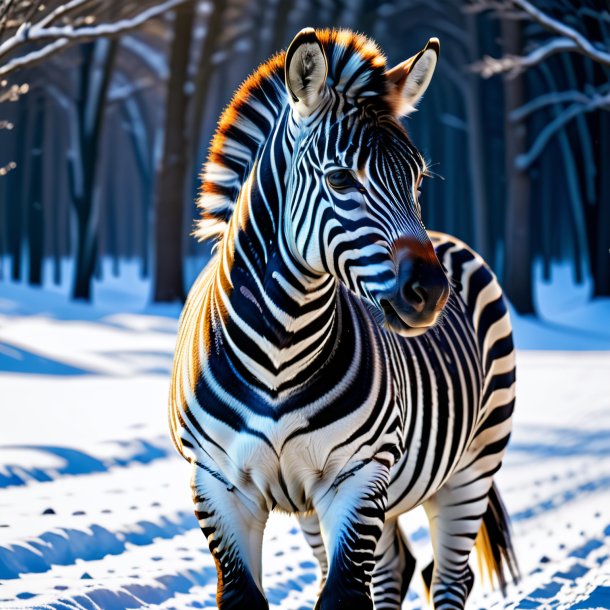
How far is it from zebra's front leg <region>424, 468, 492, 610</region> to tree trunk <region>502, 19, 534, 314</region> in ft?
49.7

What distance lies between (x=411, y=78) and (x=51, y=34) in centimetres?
586

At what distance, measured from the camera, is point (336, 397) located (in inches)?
142

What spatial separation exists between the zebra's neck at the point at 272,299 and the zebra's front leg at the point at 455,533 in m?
1.75

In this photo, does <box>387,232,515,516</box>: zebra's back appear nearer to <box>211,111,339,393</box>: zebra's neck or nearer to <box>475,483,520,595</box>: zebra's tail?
<box>475,483,520,595</box>: zebra's tail

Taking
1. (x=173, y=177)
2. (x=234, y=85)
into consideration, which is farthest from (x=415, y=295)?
(x=234, y=85)

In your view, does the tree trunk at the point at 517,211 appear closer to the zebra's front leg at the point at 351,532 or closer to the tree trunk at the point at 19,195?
the tree trunk at the point at 19,195

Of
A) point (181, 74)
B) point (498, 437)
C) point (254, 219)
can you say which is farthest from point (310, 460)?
point (181, 74)

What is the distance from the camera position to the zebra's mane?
11.7ft

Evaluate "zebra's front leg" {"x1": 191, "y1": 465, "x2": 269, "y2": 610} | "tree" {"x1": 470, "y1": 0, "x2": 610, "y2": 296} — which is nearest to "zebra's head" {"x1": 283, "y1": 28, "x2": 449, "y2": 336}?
"zebra's front leg" {"x1": 191, "y1": 465, "x2": 269, "y2": 610}

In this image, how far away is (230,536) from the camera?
12.0 ft

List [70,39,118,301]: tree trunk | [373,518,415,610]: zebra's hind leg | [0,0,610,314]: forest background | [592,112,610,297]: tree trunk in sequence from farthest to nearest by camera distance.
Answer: [70,39,118,301]: tree trunk → [592,112,610,297]: tree trunk → [0,0,610,314]: forest background → [373,518,415,610]: zebra's hind leg

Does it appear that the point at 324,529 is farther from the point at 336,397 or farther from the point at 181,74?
the point at 181,74

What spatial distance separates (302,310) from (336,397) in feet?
1.04

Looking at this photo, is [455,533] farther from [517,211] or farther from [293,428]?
[517,211]
